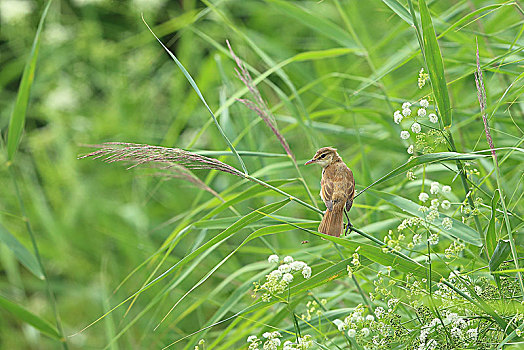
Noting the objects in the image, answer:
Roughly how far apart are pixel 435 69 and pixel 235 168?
1.35 feet

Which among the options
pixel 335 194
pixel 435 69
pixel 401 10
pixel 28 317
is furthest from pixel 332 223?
pixel 28 317

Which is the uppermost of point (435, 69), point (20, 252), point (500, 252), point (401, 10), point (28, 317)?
point (401, 10)

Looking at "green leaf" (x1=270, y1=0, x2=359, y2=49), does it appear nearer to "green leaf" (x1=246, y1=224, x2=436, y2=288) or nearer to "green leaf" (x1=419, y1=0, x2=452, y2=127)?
"green leaf" (x1=419, y1=0, x2=452, y2=127)

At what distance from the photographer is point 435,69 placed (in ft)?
2.83

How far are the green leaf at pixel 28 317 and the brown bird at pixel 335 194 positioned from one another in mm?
698

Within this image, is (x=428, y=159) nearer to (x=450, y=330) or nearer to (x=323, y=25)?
(x=450, y=330)

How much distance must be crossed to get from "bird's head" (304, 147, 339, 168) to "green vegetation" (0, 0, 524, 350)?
109 millimetres

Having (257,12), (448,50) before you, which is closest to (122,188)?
(257,12)

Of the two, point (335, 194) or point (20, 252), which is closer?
point (335, 194)

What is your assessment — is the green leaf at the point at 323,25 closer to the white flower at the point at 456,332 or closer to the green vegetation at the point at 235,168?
the green vegetation at the point at 235,168

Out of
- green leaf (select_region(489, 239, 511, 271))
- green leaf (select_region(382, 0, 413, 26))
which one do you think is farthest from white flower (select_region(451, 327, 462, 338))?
green leaf (select_region(382, 0, 413, 26))

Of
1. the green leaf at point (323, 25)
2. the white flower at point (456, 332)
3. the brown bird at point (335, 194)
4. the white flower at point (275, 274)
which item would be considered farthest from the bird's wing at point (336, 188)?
the green leaf at point (323, 25)

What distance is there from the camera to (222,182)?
91.0 inches

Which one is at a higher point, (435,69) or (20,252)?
(435,69)
